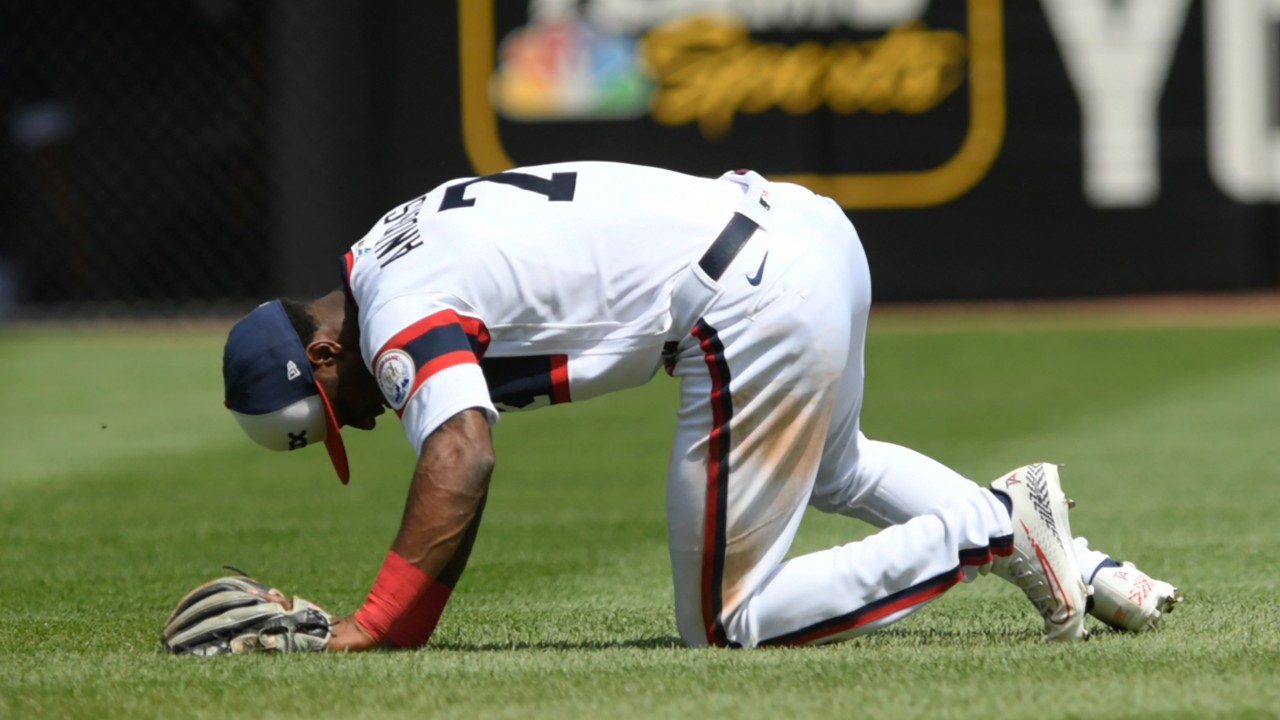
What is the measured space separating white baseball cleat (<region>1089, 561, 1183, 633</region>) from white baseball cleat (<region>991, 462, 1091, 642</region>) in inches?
3.5

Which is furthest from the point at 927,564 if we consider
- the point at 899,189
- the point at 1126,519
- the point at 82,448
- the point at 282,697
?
the point at 899,189

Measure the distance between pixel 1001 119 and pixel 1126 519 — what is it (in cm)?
706

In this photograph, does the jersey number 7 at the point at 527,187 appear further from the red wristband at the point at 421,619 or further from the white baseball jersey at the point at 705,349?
the red wristband at the point at 421,619

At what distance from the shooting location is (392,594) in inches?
147

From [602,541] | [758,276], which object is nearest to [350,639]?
[758,276]

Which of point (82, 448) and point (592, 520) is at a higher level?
point (592, 520)

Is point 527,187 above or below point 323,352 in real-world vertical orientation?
above

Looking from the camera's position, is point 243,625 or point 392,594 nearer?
point 392,594

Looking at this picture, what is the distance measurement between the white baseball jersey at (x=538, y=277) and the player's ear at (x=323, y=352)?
0.14 m

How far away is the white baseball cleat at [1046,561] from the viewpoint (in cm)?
382

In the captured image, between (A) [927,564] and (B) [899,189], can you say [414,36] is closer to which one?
(B) [899,189]

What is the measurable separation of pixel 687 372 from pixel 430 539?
668 millimetres

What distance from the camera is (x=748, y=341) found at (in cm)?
385

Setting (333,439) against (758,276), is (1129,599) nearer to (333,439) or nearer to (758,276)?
(758,276)
